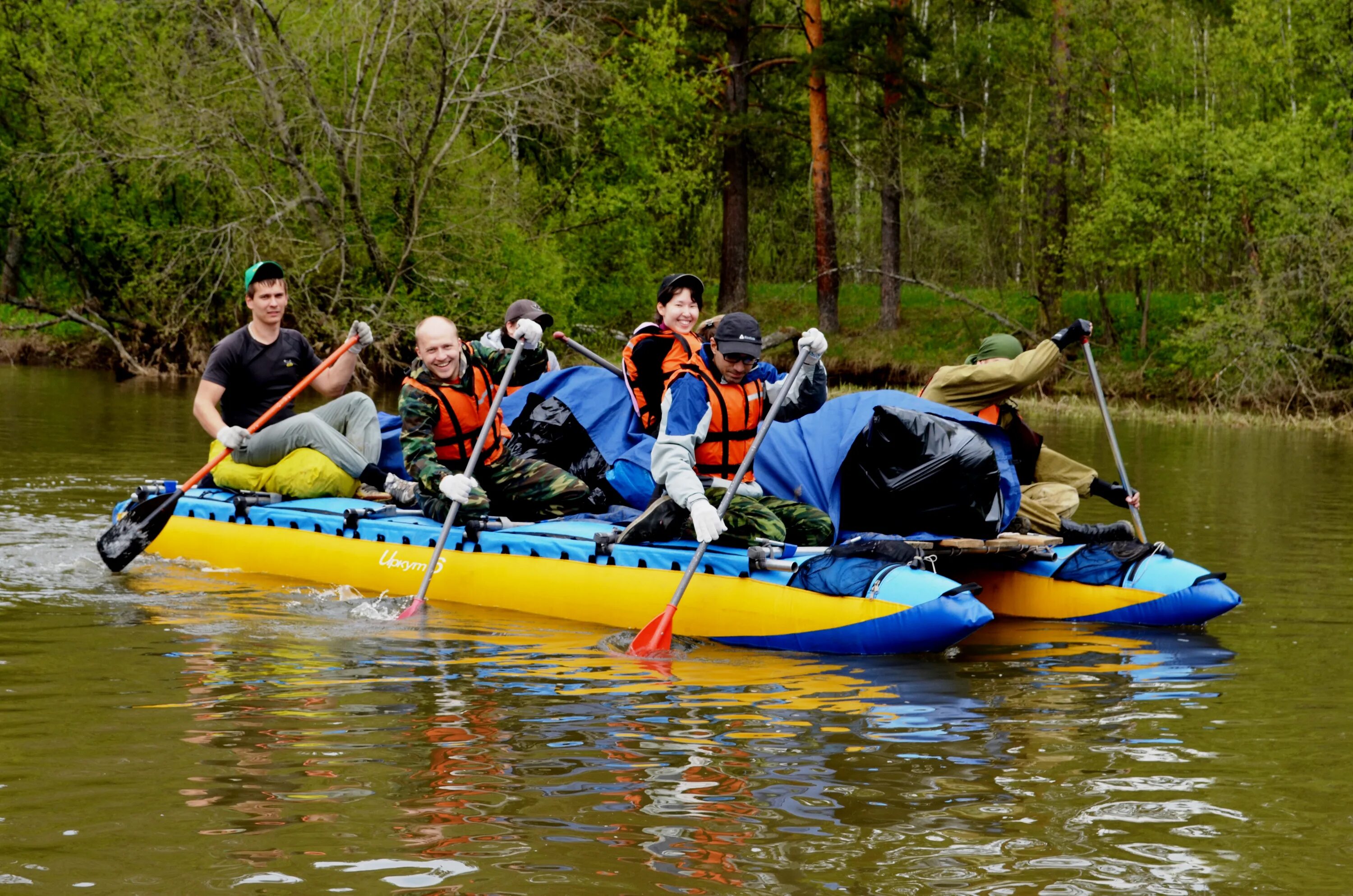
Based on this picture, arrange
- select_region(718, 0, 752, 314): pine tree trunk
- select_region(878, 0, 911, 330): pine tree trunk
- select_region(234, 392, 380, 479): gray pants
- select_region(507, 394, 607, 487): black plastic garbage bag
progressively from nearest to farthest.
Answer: select_region(234, 392, 380, 479): gray pants < select_region(507, 394, 607, 487): black plastic garbage bag < select_region(878, 0, 911, 330): pine tree trunk < select_region(718, 0, 752, 314): pine tree trunk

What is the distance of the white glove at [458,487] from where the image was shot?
324 inches

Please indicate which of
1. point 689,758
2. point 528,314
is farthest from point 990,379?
point 689,758

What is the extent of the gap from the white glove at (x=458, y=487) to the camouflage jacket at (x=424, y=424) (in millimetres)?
209

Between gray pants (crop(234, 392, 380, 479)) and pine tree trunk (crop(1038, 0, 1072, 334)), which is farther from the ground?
pine tree trunk (crop(1038, 0, 1072, 334))

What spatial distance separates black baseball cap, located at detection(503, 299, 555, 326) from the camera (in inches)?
368

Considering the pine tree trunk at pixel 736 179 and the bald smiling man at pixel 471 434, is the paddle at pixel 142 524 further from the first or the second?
the pine tree trunk at pixel 736 179

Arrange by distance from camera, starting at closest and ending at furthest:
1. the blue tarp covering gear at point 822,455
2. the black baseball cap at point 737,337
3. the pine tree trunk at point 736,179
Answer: the black baseball cap at point 737,337 < the blue tarp covering gear at point 822,455 < the pine tree trunk at point 736,179

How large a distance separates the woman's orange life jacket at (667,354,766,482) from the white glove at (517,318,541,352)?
1.17 metres

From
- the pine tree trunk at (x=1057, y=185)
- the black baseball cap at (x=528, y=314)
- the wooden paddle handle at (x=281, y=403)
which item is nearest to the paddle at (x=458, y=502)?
the black baseball cap at (x=528, y=314)

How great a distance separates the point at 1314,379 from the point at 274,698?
855 inches

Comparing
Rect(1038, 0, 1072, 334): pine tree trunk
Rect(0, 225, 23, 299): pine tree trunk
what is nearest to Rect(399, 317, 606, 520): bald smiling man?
Rect(1038, 0, 1072, 334): pine tree trunk

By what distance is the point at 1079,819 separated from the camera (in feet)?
15.9

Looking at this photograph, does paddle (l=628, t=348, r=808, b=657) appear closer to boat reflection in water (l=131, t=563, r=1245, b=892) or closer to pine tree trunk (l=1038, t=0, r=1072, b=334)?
boat reflection in water (l=131, t=563, r=1245, b=892)

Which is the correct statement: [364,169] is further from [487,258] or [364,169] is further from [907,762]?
[907,762]
